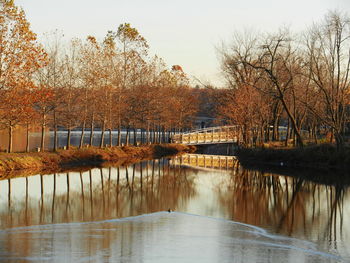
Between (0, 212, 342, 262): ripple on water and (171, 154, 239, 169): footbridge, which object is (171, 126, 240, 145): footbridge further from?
(0, 212, 342, 262): ripple on water

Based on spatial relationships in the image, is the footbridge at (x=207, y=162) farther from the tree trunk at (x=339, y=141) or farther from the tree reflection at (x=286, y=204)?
the tree reflection at (x=286, y=204)

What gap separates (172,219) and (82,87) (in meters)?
30.3

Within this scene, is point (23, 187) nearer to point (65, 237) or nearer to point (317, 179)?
point (65, 237)

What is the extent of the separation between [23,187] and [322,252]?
17.7 meters

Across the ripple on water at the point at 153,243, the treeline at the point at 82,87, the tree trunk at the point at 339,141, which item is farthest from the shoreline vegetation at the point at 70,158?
the tree trunk at the point at 339,141

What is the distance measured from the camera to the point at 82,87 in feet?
151

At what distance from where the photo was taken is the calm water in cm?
1295

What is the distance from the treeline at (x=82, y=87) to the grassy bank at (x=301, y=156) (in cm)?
1444

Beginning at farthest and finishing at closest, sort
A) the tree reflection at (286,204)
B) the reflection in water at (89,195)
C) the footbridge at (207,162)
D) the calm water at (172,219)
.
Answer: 1. the footbridge at (207,162)
2. the reflection in water at (89,195)
3. the tree reflection at (286,204)
4. the calm water at (172,219)

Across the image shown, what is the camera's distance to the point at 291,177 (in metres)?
A: 34.0

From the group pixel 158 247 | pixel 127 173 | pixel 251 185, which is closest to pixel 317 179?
pixel 251 185

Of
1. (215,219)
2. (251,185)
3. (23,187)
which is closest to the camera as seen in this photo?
(215,219)

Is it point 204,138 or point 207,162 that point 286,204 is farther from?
point 204,138

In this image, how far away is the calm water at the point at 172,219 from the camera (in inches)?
510
